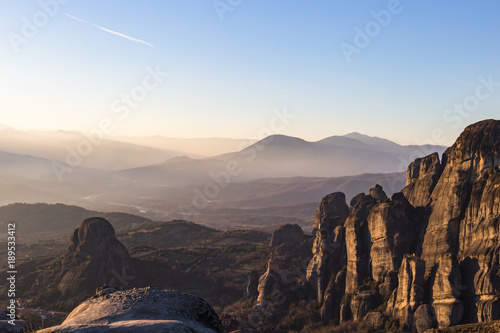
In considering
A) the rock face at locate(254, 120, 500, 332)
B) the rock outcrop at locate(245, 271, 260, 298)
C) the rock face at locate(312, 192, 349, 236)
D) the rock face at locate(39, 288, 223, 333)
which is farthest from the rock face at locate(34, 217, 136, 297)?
the rock face at locate(39, 288, 223, 333)

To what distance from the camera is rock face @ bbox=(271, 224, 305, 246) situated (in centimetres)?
Answer: 9262

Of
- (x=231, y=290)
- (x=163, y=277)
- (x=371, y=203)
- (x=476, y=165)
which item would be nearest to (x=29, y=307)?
(x=163, y=277)

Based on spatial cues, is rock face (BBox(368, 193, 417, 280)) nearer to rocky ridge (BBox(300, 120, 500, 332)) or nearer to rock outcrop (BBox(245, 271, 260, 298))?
rocky ridge (BBox(300, 120, 500, 332))

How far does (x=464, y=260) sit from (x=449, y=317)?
232 inches

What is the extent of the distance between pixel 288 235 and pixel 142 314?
7313 centimetres

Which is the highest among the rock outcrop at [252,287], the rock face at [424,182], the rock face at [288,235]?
the rock face at [424,182]

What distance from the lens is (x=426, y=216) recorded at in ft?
177

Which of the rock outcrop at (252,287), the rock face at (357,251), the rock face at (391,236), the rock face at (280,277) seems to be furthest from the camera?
the rock outcrop at (252,287)

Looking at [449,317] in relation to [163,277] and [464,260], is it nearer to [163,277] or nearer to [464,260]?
[464,260]

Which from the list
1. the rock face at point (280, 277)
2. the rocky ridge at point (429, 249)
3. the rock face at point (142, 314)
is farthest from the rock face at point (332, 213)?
the rock face at point (142, 314)

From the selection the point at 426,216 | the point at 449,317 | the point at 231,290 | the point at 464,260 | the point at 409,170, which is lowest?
the point at 231,290

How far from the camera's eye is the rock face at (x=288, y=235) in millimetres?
92625

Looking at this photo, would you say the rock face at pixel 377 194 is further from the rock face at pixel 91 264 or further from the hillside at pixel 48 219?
the hillside at pixel 48 219

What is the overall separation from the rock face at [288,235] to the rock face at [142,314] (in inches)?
2660
